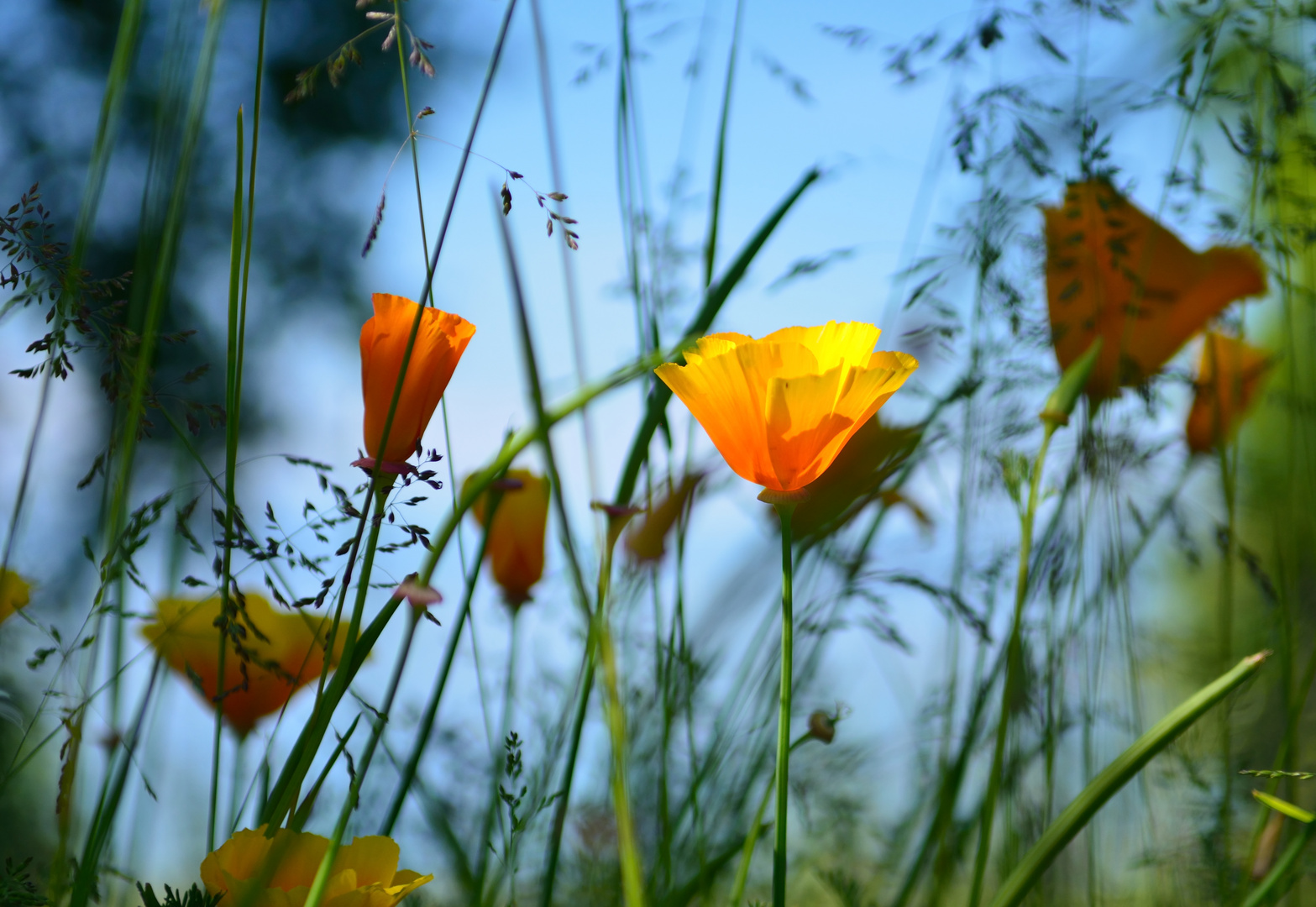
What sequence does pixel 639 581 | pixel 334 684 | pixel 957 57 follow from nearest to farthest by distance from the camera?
pixel 334 684
pixel 639 581
pixel 957 57

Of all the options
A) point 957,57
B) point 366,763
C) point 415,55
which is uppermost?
point 957,57

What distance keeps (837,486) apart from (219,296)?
2.66 meters

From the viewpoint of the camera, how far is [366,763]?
0.99ft

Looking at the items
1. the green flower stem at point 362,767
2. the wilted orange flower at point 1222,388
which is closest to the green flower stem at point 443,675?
the green flower stem at point 362,767

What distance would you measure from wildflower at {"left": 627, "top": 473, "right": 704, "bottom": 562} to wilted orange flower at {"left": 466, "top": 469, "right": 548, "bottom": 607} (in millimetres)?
211

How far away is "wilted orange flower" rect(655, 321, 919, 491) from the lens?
32 centimetres

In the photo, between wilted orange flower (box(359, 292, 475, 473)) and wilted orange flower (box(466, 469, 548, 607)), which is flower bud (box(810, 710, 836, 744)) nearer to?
wilted orange flower (box(359, 292, 475, 473))

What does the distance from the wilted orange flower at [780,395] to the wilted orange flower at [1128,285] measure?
269 mm

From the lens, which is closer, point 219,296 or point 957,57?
point 957,57

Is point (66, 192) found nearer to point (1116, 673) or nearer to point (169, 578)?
point (169, 578)

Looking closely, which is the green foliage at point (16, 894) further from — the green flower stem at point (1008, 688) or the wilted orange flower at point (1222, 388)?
the wilted orange flower at point (1222, 388)

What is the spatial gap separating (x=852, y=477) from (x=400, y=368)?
22 centimetres

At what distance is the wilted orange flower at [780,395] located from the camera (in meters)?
0.32

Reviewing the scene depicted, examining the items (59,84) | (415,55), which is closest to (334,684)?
(415,55)
